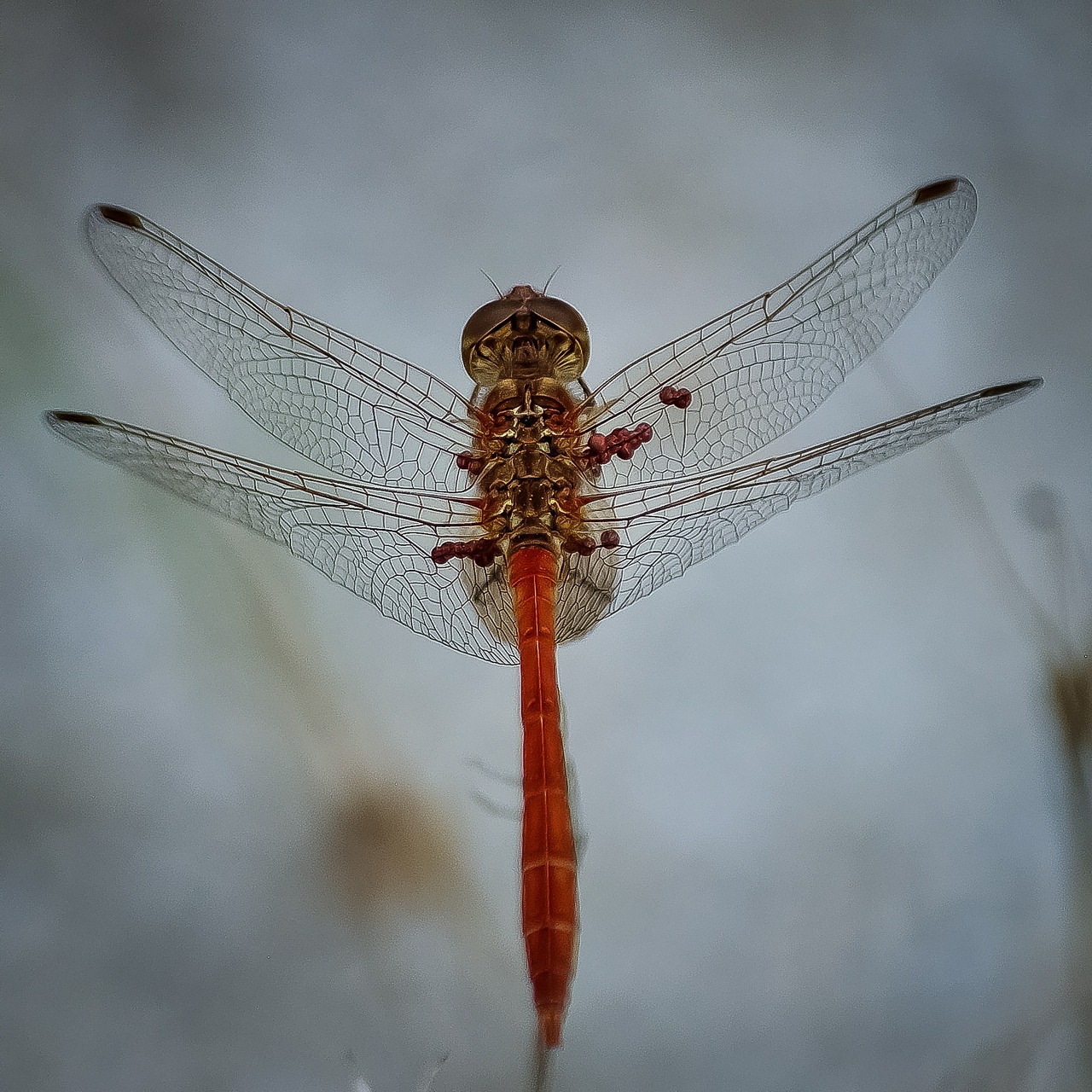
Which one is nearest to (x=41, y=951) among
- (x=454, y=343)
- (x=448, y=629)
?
(x=448, y=629)

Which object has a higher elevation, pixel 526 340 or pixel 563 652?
pixel 526 340

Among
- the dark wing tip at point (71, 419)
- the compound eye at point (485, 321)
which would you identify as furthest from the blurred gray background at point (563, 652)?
the dark wing tip at point (71, 419)

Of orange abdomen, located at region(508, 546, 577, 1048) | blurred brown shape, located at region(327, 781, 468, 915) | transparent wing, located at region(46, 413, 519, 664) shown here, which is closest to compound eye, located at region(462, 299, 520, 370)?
→ transparent wing, located at region(46, 413, 519, 664)

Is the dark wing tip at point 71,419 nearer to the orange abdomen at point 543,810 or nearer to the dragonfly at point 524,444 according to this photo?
the dragonfly at point 524,444

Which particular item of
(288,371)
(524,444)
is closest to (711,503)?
(524,444)

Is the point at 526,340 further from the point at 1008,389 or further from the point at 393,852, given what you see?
the point at 393,852

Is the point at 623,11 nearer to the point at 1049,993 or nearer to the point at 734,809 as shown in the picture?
the point at 734,809
